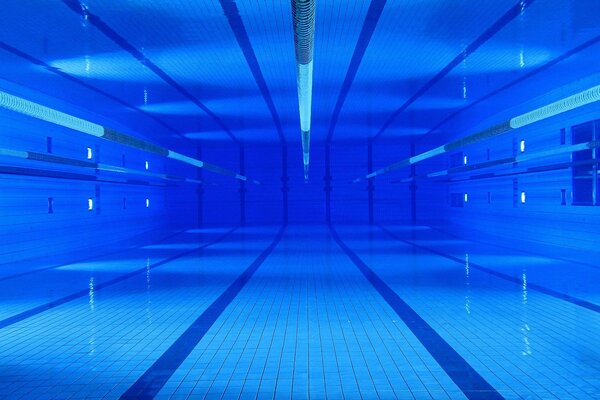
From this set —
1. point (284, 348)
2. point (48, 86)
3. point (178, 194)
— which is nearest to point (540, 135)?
point (284, 348)

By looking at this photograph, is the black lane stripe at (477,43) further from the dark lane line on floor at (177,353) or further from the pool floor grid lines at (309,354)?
the dark lane line on floor at (177,353)

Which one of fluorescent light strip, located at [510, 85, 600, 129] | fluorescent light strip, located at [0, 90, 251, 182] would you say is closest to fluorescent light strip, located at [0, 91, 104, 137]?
fluorescent light strip, located at [0, 90, 251, 182]

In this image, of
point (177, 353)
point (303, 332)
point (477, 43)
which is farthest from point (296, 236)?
point (177, 353)

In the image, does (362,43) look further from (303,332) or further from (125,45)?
(303,332)

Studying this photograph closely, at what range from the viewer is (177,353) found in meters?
4.50

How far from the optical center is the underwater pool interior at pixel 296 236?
4.12 metres

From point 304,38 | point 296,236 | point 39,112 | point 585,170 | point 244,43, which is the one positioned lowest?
point 296,236

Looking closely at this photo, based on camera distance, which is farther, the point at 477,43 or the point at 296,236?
the point at 296,236

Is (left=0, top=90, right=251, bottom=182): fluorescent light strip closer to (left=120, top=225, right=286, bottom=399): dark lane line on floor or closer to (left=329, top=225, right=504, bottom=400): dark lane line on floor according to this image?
(left=120, top=225, right=286, bottom=399): dark lane line on floor

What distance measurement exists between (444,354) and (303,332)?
1.47m

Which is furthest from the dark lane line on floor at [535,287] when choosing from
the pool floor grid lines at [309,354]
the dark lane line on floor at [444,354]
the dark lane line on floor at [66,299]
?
the dark lane line on floor at [66,299]

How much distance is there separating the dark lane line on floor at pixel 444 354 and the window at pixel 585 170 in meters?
6.63

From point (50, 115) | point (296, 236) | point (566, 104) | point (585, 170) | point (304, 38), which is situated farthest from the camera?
point (296, 236)

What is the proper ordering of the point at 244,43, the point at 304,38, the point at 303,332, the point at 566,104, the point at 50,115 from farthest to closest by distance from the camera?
1. the point at 244,43
2. the point at 566,104
3. the point at 50,115
4. the point at 303,332
5. the point at 304,38
